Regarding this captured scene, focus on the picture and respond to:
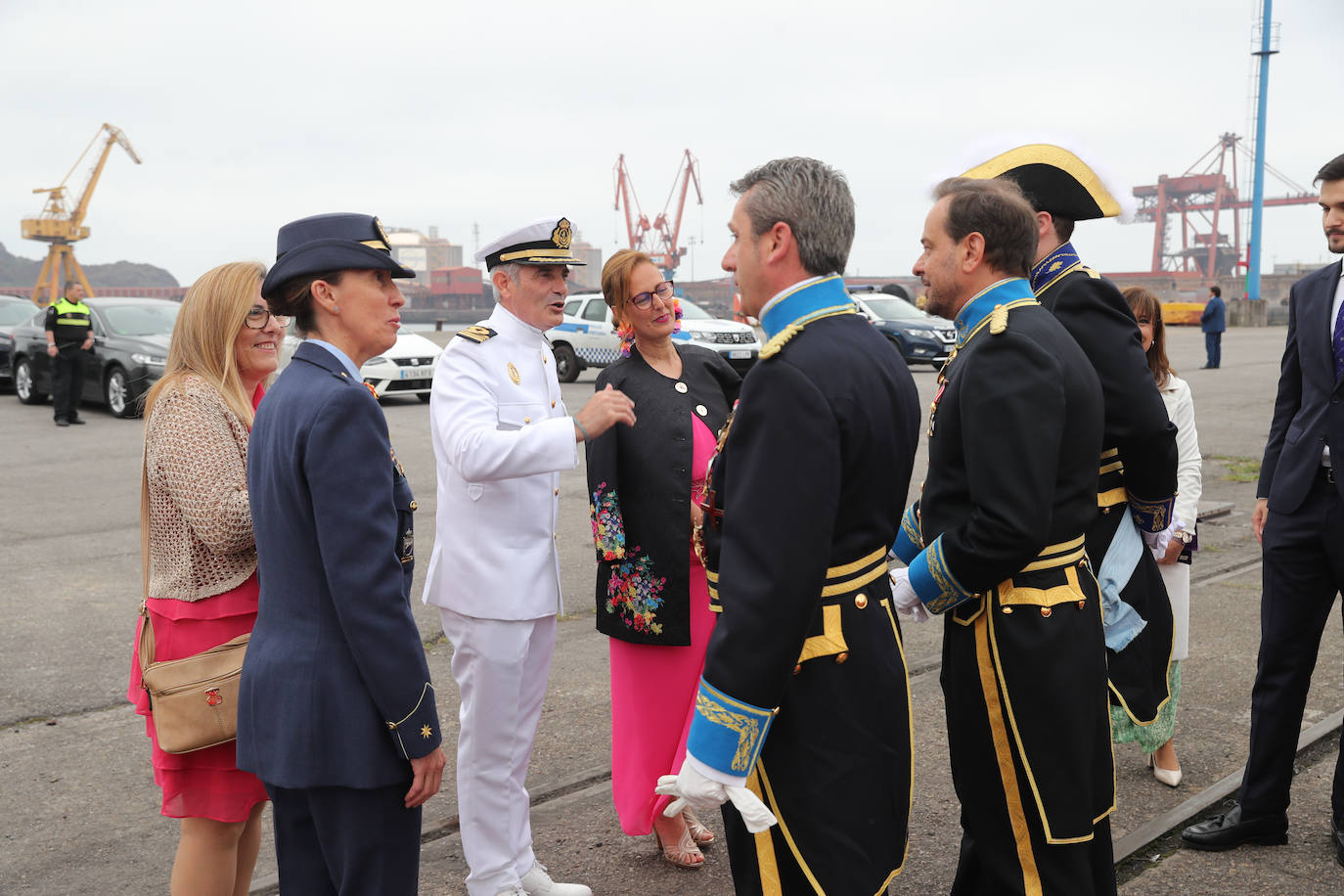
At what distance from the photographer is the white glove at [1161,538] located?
352 centimetres

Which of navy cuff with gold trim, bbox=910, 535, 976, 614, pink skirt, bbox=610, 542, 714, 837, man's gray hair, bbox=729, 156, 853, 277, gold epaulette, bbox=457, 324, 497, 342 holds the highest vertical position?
man's gray hair, bbox=729, 156, 853, 277

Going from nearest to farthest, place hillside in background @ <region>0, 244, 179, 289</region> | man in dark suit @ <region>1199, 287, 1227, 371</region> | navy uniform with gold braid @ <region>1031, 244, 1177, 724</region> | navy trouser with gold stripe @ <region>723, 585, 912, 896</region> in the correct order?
navy trouser with gold stripe @ <region>723, 585, 912, 896</region>, navy uniform with gold braid @ <region>1031, 244, 1177, 724</region>, man in dark suit @ <region>1199, 287, 1227, 371</region>, hillside in background @ <region>0, 244, 179, 289</region>

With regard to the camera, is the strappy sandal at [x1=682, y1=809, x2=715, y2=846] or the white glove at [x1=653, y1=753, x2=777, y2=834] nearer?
the white glove at [x1=653, y1=753, x2=777, y2=834]

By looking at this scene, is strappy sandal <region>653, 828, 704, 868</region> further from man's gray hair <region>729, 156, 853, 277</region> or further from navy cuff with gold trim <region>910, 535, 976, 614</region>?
man's gray hair <region>729, 156, 853, 277</region>

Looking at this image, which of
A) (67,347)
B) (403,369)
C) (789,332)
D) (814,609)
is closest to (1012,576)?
(814,609)

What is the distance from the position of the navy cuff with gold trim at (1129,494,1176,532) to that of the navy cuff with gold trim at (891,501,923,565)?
0.86 m

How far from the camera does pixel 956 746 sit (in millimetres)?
2609

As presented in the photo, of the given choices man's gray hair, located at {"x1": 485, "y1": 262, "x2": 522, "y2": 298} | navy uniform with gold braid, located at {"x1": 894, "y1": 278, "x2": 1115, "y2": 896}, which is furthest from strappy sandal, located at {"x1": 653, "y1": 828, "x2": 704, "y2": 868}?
man's gray hair, located at {"x1": 485, "y1": 262, "x2": 522, "y2": 298}

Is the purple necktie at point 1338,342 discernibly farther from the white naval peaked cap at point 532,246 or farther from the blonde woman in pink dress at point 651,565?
the white naval peaked cap at point 532,246

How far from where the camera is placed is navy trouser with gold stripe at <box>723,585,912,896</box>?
2.13 m

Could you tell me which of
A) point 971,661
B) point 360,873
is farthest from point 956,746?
point 360,873

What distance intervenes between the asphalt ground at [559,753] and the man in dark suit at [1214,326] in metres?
15.2

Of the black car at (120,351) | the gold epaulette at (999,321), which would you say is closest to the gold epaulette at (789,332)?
the gold epaulette at (999,321)

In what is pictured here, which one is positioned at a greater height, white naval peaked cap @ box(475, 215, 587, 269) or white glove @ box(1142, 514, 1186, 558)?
white naval peaked cap @ box(475, 215, 587, 269)
